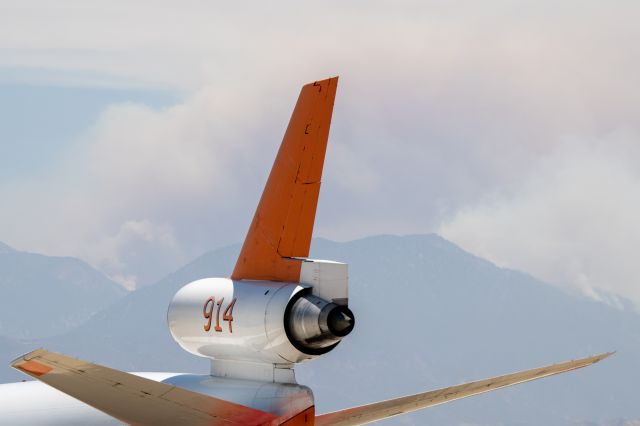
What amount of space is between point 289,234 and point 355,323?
3.09 metres

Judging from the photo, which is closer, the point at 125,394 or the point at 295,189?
the point at 125,394

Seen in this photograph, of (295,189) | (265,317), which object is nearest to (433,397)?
(265,317)

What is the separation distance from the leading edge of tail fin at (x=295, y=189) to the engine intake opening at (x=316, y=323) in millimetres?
1561

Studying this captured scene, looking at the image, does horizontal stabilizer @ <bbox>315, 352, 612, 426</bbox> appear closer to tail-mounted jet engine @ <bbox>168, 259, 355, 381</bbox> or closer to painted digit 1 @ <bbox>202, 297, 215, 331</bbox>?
tail-mounted jet engine @ <bbox>168, 259, 355, 381</bbox>

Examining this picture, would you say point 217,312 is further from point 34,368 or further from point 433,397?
point 34,368

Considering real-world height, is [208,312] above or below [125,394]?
above

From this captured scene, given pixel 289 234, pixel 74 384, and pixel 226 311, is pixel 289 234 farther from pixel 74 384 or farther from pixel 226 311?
pixel 74 384

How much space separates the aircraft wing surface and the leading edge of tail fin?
5.38 m

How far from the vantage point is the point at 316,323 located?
25.5m

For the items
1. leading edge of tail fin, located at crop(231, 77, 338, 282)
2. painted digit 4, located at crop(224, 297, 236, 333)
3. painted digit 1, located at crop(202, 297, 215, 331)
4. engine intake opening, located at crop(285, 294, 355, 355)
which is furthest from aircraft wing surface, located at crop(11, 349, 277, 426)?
leading edge of tail fin, located at crop(231, 77, 338, 282)

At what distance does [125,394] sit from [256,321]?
5.57m

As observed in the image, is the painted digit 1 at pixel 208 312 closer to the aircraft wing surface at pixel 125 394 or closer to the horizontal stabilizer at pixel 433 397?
the horizontal stabilizer at pixel 433 397

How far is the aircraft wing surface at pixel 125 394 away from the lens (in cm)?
1970

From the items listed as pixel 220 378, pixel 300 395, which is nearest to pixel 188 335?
pixel 220 378
